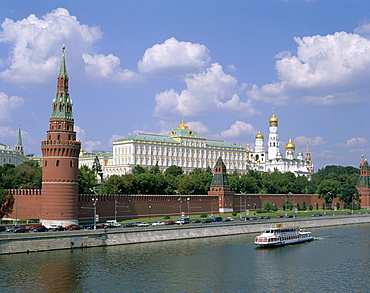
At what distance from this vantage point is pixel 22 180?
9769 cm

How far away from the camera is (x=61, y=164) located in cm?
7750

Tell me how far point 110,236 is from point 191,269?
669 inches

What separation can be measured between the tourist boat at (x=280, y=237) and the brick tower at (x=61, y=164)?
26093 mm

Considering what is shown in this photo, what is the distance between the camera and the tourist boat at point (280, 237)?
6731cm

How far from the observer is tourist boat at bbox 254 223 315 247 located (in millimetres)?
67312

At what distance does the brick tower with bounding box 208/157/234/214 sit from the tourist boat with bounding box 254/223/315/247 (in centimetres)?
3763

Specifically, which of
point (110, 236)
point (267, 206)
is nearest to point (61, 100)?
point (110, 236)

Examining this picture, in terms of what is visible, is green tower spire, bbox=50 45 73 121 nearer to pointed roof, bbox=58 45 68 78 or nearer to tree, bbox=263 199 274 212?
pointed roof, bbox=58 45 68 78

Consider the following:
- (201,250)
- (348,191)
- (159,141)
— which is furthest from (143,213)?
(159,141)

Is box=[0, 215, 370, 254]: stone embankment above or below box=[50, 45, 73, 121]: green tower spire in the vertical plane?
below

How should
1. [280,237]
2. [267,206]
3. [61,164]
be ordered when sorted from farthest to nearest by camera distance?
1. [267,206]
2. [61,164]
3. [280,237]

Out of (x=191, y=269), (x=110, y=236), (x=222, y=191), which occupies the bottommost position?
(x=191, y=269)

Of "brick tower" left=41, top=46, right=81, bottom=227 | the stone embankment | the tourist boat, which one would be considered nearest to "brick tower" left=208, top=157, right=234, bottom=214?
the stone embankment

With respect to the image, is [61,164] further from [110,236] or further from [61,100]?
[110,236]
